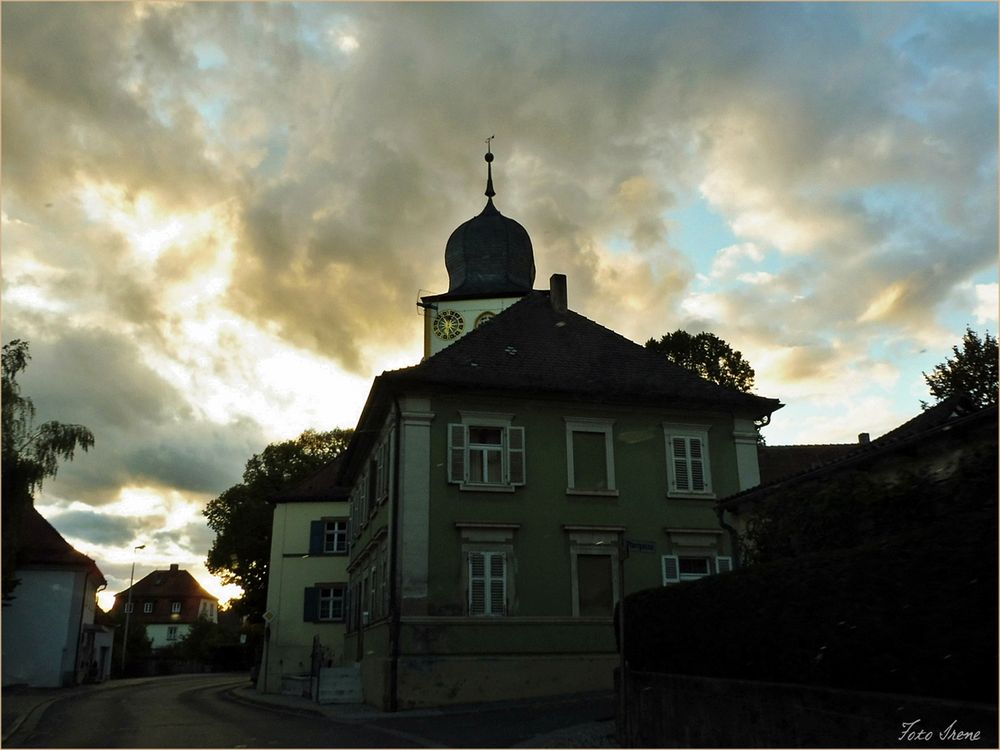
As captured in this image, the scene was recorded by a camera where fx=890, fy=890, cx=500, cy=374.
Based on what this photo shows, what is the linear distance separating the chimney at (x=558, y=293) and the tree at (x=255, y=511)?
2270cm

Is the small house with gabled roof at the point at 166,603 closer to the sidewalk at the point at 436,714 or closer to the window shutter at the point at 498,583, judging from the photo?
the sidewalk at the point at 436,714

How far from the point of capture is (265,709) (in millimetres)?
22469

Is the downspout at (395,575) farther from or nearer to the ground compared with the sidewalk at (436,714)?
farther from the ground

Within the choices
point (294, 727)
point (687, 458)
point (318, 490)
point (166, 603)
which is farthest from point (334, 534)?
point (166, 603)

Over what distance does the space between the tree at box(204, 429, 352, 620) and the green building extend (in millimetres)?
22546

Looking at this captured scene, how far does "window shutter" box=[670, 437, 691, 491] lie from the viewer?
75.9 feet

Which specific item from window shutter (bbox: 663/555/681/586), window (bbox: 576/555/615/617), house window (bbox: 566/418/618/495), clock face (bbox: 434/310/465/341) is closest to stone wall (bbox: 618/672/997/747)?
window (bbox: 576/555/615/617)

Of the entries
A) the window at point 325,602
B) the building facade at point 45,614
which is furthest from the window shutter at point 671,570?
the building facade at point 45,614

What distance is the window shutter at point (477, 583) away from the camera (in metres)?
20.5

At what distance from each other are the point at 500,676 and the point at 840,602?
12490 millimetres

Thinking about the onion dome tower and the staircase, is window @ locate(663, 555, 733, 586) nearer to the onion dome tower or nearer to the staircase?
the staircase

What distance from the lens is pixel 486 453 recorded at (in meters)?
22.0

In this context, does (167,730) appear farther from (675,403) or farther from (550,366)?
(675,403)

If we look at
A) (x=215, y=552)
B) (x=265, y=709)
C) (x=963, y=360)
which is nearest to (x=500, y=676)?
(x=265, y=709)
